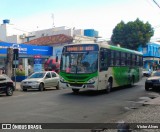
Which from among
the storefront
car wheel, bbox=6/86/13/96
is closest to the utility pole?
the storefront

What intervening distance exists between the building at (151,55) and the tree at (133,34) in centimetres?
617

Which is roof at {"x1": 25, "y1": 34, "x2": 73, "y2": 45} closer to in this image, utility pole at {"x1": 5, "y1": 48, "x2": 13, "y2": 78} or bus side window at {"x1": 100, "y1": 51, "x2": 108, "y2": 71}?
utility pole at {"x1": 5, "y1": 48, "x2": 13, "y2": 78}

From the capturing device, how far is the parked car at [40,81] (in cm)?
2303

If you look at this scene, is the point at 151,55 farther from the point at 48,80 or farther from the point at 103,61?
the point at 103,61

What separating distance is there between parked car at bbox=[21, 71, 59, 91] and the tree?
36.9 m

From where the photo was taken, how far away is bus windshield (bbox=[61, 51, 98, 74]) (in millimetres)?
18281

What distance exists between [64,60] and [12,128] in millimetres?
10658

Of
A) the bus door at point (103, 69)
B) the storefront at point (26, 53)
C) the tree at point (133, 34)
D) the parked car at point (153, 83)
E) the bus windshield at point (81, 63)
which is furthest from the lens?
the tree at point (133, 34)

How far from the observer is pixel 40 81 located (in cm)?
2316

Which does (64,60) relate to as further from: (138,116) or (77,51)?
(138,116)

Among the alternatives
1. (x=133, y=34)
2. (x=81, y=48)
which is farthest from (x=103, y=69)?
(x=133, y=34)

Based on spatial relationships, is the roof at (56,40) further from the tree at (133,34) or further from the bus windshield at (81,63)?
the bus windshield at (81,63)

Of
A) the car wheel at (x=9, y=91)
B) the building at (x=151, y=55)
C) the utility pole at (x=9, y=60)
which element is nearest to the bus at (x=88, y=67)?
the car wheel at (x=9, y=91)

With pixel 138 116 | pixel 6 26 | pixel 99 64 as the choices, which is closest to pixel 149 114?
pixel 138 116
